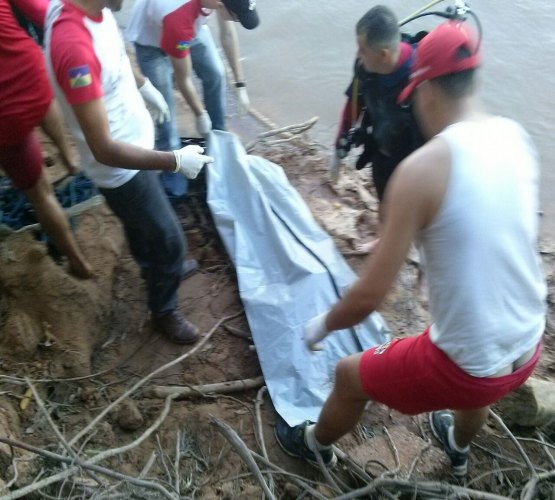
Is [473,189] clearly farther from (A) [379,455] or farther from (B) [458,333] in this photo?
(A) [379,455]

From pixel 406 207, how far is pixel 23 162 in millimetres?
1786

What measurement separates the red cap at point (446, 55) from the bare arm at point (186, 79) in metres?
2.00

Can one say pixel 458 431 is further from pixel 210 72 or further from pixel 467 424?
pixel 210 72

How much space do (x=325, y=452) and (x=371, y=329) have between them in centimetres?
69

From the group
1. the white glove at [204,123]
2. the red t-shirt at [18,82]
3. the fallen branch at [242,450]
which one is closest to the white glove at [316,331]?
the fallen branch at [242,450]

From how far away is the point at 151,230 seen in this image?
230 centimetres

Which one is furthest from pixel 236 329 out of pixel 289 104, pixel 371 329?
pixel 289 104

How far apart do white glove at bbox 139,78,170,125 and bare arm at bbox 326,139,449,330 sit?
75.4 inches

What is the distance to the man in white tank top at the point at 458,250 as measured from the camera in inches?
51.8

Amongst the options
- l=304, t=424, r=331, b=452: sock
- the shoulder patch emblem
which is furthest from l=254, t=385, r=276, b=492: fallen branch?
the shoulder patch emblem

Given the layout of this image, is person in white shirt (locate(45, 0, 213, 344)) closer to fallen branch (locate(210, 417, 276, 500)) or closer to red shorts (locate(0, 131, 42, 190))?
red shorts (locate(0, 131, 42, 190))

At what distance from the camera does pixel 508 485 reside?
86.1 inches

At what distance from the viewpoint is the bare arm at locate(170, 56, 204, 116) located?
10.4 ft

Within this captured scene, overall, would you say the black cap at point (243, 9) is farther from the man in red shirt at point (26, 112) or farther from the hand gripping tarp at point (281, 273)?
the man in red shirt at point (26, 112)
